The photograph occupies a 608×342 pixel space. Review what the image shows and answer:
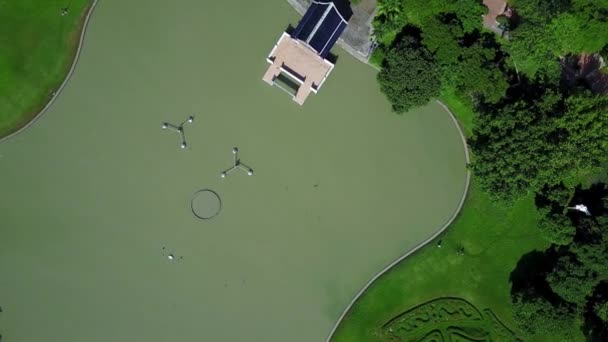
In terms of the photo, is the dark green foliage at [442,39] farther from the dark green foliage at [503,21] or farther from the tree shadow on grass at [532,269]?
the tree shadow on grass at [532,269]

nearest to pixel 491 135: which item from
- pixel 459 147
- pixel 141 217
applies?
pixel 459 147

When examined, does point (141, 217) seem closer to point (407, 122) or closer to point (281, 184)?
point (281, 184)

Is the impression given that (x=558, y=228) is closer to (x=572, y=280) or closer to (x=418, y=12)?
(x=572, y=280)

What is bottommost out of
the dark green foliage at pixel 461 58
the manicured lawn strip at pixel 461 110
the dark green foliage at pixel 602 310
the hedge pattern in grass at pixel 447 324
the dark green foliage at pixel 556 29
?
the hedge pattern in grass at pixel 447 324

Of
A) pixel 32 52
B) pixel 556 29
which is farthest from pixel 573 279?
pixel 32 52

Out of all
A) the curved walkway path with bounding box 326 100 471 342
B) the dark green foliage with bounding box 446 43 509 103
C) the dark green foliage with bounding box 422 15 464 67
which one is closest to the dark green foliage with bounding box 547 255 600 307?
the curved walkway path with bounding box 326 100 471 342

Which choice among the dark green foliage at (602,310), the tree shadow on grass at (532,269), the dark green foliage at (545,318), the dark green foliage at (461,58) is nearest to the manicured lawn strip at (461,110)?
the dark green foliage at (461,58)

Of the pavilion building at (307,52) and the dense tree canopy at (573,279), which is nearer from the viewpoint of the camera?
the dense tree canopy at (573,279)

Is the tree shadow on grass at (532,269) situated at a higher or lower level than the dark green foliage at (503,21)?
lower
